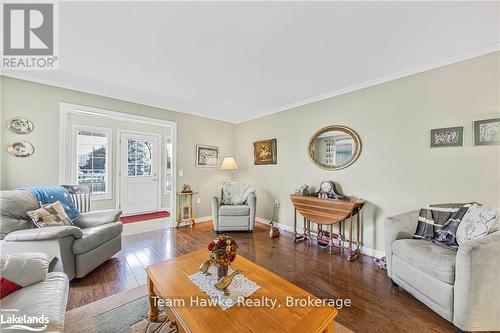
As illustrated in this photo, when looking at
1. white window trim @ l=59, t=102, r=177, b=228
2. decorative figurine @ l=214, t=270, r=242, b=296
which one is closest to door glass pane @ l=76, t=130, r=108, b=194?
white window trim @ l=59, t=102, r=177, b=228

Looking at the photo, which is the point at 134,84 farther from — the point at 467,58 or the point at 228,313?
the point at 467,58

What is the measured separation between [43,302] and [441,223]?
9.83 ft

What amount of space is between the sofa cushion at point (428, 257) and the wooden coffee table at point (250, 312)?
1055 millimetres

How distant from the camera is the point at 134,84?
282cm

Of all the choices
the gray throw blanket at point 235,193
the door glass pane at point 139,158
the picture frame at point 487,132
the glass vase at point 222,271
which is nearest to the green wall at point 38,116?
the door glass pane at point 139,158

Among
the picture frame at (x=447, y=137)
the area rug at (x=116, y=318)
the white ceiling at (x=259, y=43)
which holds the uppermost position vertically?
the white ceiling at (x=259, y=43)

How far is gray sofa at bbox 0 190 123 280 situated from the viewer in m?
1.77

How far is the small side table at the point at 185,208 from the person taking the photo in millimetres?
3939

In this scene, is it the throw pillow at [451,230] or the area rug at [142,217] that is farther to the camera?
the area rug at [142,217]

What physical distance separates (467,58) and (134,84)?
387 centimetres

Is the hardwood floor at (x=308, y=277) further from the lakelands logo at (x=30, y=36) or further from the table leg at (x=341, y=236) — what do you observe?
the lakelands logo at (x=30, y=36)

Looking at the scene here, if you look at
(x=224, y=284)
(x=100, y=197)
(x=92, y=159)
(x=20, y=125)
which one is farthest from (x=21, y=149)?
(x=224, y=284)

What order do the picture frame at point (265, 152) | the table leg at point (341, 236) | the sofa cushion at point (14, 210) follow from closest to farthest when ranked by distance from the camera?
1. the sofa cushion at point (14, 210)
2. the table leg at point (341, 236)
3. the picture frame at point (265, 152)

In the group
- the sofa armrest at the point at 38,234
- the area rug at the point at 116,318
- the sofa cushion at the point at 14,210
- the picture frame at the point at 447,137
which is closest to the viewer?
the area rug at the point at 116,318
